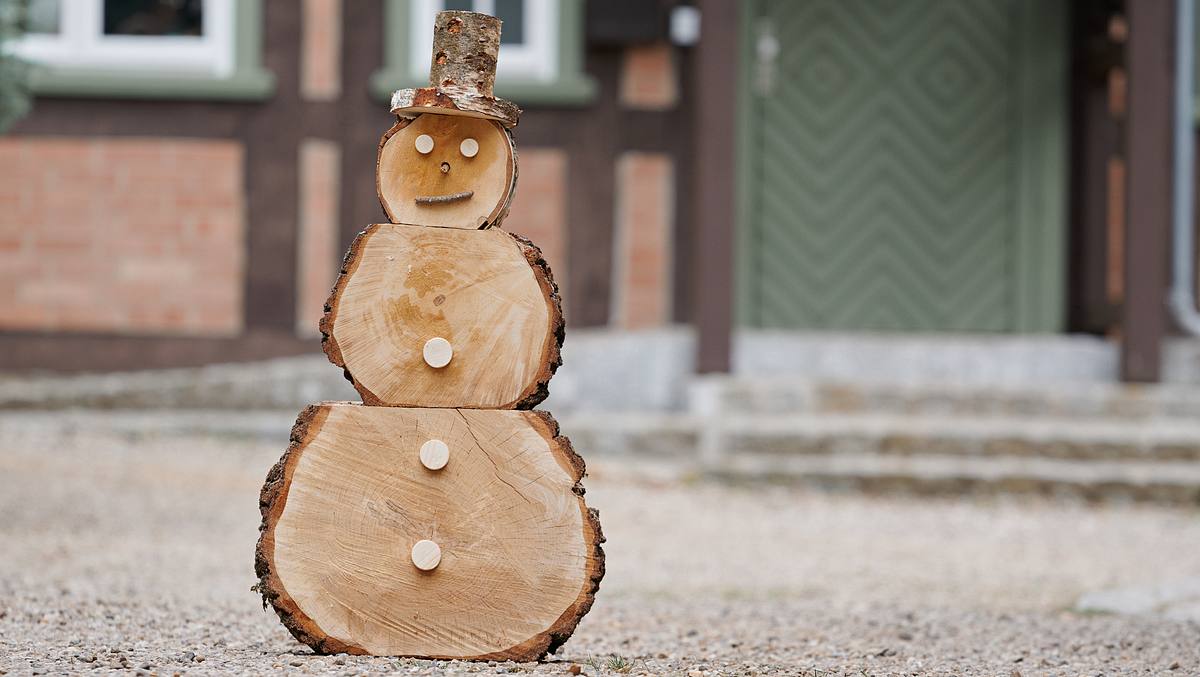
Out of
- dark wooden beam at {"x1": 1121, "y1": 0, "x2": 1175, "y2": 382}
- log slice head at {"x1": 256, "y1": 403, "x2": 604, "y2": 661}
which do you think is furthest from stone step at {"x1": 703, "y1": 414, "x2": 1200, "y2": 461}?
log slice head at {"x1": 256, "y1": 403, "x2": 604, "y2": 661}

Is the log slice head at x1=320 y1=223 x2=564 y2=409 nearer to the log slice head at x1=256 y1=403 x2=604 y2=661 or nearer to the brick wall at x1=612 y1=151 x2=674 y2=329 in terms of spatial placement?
the log slice head at x1=256 y1=403 x2=604 y2=661

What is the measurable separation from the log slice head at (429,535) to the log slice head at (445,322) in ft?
0.17

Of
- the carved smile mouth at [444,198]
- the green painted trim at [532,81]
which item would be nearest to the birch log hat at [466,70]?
the carved smile mouth at [444,198]

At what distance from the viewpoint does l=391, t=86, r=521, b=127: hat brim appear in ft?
9.12

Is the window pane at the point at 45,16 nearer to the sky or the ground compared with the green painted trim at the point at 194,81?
nearer to the sky

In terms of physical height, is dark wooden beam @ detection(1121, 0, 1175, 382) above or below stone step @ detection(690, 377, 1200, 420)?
above

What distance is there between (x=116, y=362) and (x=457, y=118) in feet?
16.7

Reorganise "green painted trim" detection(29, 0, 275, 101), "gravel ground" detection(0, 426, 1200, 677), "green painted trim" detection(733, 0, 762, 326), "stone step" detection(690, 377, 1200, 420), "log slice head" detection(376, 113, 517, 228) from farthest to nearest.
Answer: "green painted trim" detection(733, 0, 762, 326), "green painted trim" detection(29, 0, 275, 101), "stone step" detection(690, 377, 1200, 420), "gravel ground" detection(0, 426, 1200, 677), "log slice head" detection(376, 113, 517, 228)

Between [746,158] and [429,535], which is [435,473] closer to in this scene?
[429,535]

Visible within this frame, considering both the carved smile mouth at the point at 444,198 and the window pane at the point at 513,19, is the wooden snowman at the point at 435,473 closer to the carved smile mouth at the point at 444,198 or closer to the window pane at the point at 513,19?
the carved smile mouth at the point at 444,198

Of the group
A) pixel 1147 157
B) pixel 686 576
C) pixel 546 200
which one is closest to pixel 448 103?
pixel 686 576

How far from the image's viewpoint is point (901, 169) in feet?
26.4

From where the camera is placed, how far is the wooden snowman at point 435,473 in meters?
2.76

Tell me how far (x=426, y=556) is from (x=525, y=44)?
5239mm
